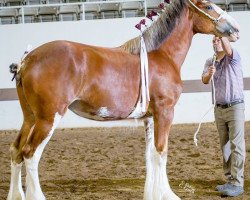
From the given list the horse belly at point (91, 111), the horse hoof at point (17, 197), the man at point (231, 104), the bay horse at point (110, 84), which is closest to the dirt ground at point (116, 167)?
the man at point (231, 104)

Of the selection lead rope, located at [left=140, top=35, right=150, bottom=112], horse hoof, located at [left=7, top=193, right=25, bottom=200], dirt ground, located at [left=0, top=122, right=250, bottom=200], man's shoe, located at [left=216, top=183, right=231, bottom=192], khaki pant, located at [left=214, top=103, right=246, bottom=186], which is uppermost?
lead rope, located at [left=140, top=35, right=150, bottom=112]

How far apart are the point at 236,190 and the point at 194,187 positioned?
485 mm

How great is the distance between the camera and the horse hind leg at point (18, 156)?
3715 millimetres

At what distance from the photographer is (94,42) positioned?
33.4 ft

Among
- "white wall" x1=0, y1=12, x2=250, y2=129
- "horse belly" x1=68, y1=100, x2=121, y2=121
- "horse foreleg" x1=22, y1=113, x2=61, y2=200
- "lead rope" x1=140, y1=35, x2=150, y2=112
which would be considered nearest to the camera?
"horse foreleg" x1=22, y1=113, x2=61, y2=200

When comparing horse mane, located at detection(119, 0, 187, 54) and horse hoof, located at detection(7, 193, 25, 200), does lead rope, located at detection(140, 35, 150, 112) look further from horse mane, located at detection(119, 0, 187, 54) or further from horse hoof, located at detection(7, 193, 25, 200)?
horse hoof, located at detection(7, 193, 25, 200)

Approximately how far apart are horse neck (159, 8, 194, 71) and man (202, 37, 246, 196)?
36 centimetres

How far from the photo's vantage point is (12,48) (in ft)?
33.3

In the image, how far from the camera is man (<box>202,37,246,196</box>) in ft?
14.1

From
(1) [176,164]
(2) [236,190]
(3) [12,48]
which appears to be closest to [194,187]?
(2) [236,190]

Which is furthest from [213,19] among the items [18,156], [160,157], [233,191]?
[18,156]

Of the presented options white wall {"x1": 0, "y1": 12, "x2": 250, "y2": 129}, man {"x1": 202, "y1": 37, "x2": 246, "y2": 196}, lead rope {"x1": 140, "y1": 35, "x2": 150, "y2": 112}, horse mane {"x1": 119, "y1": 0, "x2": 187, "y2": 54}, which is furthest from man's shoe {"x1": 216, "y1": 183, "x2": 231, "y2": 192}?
white wall {"x1": 0, "y1": 12, "x2": 250, "y2": 129}

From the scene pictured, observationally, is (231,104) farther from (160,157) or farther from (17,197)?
(17,197)

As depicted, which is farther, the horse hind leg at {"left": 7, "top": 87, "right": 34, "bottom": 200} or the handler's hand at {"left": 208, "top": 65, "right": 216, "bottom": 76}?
the handler's hand at {"left": 208, "top": 65, "right": 216, "bottom": 76}
